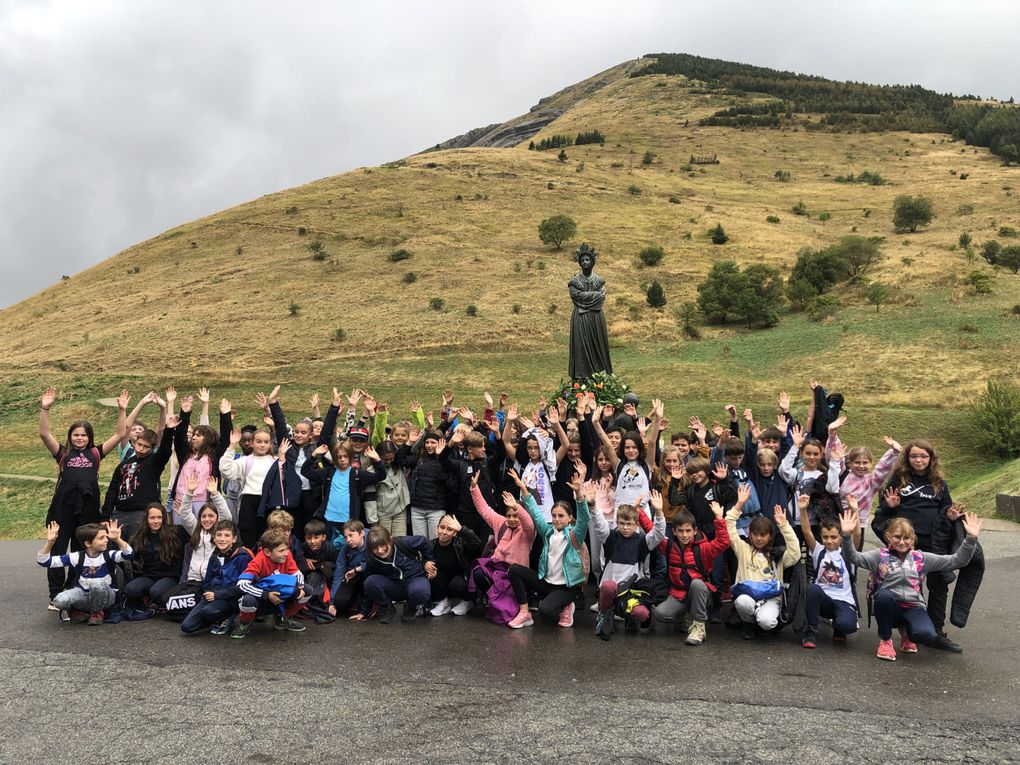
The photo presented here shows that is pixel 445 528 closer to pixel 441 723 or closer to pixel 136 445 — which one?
pixel 441 723

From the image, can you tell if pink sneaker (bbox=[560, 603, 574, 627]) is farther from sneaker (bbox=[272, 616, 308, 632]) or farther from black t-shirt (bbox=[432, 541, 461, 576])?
sneaker (bbox=[272, 616, 308, 632])

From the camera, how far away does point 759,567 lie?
6.43 metres

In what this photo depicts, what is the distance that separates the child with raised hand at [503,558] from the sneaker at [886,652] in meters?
2.97

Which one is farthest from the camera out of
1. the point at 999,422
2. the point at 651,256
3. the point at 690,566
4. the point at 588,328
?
the point at 651,256

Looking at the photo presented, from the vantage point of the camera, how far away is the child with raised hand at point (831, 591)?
20.1 ft

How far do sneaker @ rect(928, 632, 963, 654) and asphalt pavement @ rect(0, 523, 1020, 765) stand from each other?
10 centimetres

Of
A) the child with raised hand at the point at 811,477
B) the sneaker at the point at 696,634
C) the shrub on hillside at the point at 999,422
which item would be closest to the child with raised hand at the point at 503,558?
the sneaker at the point at 696,634

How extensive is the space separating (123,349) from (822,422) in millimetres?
42283

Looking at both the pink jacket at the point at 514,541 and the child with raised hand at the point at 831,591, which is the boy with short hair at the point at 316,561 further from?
the child with raised hand at the point at 831,591

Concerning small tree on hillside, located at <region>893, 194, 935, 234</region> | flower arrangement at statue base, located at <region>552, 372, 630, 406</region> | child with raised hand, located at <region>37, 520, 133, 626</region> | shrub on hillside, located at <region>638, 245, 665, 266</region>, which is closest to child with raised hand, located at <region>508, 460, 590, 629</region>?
child with raised hand, located at <region>37, 520, 133, 626</region>

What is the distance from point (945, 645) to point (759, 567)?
1493mm

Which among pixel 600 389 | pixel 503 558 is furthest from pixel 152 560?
pixel 600 389

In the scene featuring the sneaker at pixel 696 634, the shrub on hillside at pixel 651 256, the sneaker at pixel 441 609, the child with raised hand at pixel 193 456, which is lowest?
the sneaker at pixel 441 609

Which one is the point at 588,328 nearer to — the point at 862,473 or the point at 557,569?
the point at 862,473
